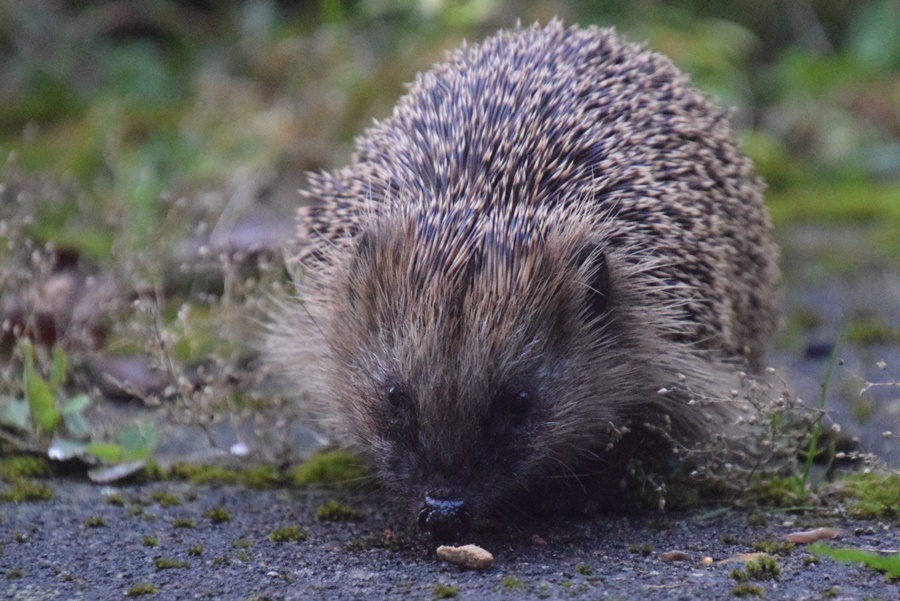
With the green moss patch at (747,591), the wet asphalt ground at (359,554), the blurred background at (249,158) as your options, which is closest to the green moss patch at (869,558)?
the wet asphalt ground at (359,554)

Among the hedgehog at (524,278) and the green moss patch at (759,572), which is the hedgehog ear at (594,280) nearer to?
the hedgehog at (524,278)

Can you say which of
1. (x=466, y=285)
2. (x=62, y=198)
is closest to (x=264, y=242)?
(x=62, y=198)

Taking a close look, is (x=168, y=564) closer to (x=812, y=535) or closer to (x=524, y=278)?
(x=524, y=278)

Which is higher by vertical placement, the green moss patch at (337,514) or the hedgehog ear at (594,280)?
the hedgehog ear at (594,280)

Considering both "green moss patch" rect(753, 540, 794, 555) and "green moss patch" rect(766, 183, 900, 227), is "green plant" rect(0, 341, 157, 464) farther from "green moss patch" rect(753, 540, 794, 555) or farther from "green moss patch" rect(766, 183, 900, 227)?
"green moss patch" rect(766, 183, 900, 227)

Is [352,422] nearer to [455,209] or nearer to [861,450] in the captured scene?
[455,209]

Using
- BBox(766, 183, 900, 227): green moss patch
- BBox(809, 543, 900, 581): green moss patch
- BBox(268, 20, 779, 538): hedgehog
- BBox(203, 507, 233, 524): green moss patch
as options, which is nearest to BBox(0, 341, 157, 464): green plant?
BBox(203, 507, 233, 524): green moss patch

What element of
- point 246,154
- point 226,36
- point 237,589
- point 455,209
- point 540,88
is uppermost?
point 226,36
